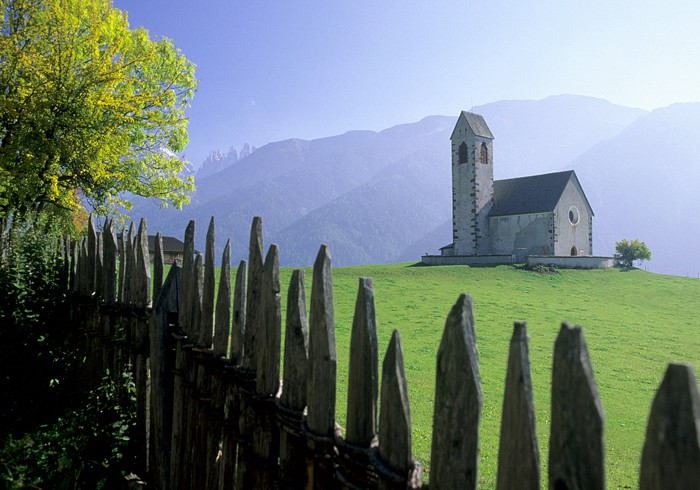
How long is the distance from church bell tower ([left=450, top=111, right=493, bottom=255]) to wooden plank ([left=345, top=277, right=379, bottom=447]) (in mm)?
43893

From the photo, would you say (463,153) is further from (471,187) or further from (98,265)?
(98,265)

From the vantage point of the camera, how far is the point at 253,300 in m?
3.07

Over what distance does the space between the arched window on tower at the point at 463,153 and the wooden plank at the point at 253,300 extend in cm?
4582

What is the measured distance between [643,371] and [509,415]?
11544 mm

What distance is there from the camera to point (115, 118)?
14.7m

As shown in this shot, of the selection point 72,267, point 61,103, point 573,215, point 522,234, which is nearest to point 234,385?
point 72,267

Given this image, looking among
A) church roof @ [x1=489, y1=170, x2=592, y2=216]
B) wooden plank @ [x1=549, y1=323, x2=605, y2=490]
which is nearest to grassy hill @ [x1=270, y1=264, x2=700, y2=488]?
wooden plank @ [x1=549, y1=323, x2=605, y2=490]

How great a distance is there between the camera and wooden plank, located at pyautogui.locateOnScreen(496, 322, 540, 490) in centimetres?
149

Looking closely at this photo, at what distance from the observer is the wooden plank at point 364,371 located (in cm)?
216

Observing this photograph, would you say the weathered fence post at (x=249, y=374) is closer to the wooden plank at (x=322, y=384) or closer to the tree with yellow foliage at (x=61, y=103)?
the wooden plank at (x=322, y=384)

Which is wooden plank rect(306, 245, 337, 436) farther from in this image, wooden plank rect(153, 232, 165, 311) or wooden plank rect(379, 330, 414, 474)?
wooden plank rect(153, 232, 165, 311)

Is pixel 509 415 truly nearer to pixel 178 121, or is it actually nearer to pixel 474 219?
pixel 178 121

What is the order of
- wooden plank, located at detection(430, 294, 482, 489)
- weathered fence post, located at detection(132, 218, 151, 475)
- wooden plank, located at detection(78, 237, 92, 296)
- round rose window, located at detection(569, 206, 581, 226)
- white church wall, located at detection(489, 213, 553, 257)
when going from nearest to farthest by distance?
wooden plank, located at detection(430, 294, 482, 489)
weathered fence post, located at detection(132, 218, 151, 475)
wooden plank, located at detection(78, 237, 92, 296)
white church wall, located at detection(489, 213, 553, 257)
round rose window, located at detection(569, 206, 581, 226)

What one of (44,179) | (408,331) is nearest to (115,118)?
(44,179)
